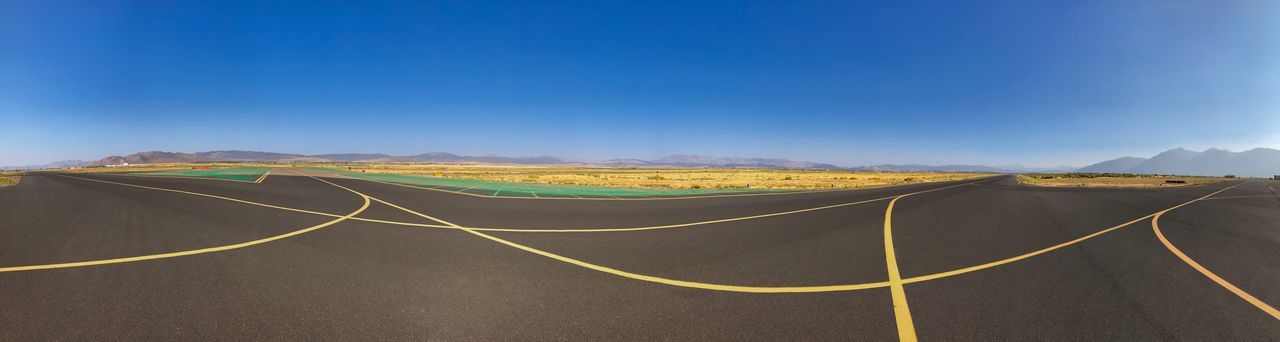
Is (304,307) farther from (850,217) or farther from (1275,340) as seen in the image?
(850,217)

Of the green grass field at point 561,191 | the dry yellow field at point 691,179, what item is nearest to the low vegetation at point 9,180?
Answer: the dry yellow field at point 691,179

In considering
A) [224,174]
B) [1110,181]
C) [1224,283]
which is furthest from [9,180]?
[1110,181]

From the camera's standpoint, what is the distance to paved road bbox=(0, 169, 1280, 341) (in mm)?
3656

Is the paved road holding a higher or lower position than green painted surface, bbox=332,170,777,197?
lower

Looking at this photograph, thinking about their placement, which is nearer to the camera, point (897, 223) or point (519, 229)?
A: point (519, 229)

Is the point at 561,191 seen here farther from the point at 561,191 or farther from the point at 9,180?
the point at 9,180

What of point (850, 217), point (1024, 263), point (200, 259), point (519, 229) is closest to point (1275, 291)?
point (1024, 263)

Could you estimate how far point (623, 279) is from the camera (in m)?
5.00

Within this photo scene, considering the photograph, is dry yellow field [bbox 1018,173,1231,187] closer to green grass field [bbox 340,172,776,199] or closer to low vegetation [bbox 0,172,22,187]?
green grass field [bbox 340,172,776,199]

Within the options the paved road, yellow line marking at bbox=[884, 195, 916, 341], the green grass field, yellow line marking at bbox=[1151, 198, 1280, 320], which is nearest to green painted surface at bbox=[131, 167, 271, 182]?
the green grass field

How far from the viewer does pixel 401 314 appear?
3.91m

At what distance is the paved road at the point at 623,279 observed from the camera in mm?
3656

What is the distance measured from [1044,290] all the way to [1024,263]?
5.11ft

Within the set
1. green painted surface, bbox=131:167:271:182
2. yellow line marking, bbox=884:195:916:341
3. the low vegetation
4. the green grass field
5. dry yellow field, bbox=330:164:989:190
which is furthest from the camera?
dry yellow field, bbox=330:164:989:190
